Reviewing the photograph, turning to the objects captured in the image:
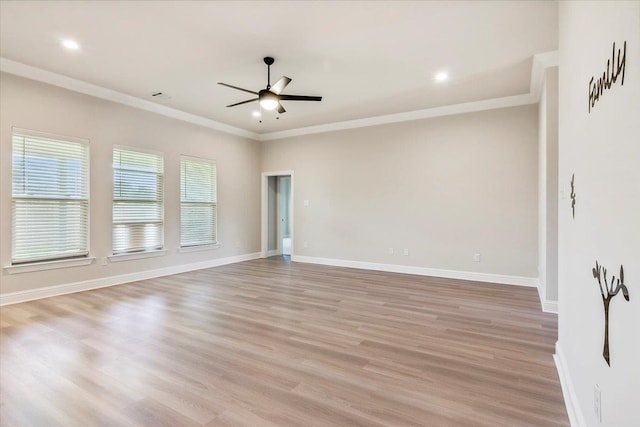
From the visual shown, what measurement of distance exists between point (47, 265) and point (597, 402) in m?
5.92

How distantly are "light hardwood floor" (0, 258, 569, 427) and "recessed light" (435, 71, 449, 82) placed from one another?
310 centimetres

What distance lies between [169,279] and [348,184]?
12.9ft

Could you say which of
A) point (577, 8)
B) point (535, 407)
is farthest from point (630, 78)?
point (535, 407)

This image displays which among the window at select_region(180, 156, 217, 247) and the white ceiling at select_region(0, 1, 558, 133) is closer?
the white ceiling at select_region(0, 1, 558, 133)

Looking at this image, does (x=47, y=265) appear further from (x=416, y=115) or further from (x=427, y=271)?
(x=416, y=115)

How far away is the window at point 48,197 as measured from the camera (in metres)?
4.29

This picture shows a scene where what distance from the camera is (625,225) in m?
1.10

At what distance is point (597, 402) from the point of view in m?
1.41

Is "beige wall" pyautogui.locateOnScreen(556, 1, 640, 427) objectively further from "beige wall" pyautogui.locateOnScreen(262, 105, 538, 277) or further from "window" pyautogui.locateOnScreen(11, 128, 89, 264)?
"window" pyautogui.locateOnScreen(11, 128, 89, 264)

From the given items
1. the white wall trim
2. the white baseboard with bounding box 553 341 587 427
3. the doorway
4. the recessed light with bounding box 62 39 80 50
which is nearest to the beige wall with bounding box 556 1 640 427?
the white baseboard with bounding box 553 341 587 427

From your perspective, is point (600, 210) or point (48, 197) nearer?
point (600, 210)

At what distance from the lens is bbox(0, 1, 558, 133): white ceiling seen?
306 cm

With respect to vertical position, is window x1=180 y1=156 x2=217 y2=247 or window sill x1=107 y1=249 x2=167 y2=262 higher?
window x1=180 y1=156 x2=217 y2=247

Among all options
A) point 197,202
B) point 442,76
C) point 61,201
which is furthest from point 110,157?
point 442,76
